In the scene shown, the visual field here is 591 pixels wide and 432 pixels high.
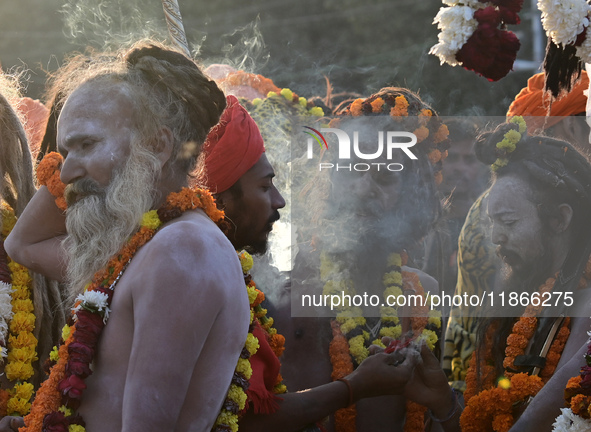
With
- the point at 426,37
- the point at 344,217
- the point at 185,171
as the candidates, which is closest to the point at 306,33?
the point at 426,37

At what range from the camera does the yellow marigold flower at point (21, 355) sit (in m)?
3.35

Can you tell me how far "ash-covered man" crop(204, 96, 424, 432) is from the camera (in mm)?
3027

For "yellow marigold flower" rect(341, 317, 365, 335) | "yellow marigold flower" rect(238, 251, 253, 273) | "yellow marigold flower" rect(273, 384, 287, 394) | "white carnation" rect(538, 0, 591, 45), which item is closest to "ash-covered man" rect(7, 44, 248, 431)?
"yellow marigold flower" rect(238, 251, 253, 273)

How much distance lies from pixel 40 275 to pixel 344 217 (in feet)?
5.41

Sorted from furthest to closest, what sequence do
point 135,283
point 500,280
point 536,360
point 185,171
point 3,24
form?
point 3,24
point 500,280
point 536,360
point 185,171
point 135,283

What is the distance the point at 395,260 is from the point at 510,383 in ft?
3.30

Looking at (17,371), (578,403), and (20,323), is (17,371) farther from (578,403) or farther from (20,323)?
(578,403)

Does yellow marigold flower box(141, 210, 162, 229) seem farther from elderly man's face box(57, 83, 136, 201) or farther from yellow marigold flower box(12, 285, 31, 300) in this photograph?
yellow marigold flower box(12, 285, 31, 300)

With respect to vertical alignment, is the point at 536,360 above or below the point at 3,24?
below

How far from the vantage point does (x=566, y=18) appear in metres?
3.32

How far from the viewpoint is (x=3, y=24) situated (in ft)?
31.6

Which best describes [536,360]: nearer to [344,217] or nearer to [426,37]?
[344,217]

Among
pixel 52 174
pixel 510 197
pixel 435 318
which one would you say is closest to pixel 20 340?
pixel 52 174

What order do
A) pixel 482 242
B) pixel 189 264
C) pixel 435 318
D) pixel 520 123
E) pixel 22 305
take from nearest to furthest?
pixel 189 264
pixel 22 305
pixel 520 123
pixel 435 318
pixel 482 242
